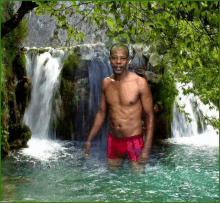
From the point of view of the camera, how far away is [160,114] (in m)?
12.7

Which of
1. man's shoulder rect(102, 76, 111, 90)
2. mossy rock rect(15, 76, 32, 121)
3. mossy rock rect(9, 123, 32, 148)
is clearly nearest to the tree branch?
man's shoulder rect(102, 76, 111, 90)

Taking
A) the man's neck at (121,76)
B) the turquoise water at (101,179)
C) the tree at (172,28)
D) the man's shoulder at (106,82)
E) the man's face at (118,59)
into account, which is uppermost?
the tree at (172,28)

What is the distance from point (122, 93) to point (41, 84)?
31.5 ft

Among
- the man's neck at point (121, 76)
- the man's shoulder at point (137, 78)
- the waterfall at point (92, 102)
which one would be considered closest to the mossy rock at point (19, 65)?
the waterfall at point (92, 102)

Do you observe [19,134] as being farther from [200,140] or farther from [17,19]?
[200,140]

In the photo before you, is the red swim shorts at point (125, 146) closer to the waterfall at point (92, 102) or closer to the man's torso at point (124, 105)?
the man's torso at point (124, 105)

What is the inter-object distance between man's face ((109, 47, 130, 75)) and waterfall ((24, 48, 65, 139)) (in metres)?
8.95

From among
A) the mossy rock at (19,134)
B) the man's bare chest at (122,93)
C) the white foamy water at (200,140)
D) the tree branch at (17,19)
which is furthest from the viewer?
the white foamy water at (200,140)

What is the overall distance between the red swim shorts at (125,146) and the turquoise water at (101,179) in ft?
2.74

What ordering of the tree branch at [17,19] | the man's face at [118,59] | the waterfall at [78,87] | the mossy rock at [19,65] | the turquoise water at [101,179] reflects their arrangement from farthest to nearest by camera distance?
the mossy rock at [19,65] → the waterfall at [78,87] → the tree branch at [17,19] → the turquoise water at [101,179] → the man's face at [118,59]

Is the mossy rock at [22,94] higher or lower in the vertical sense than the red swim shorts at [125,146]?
higher

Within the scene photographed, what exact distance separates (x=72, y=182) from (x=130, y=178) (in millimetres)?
1141

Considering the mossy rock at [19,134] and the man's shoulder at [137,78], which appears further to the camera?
the mossy rock at [19,134]

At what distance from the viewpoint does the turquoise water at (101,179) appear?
4.69 m
